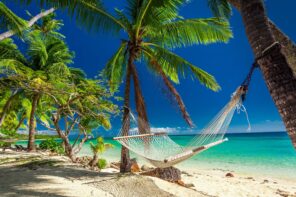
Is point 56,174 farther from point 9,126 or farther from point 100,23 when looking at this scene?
point 9,126

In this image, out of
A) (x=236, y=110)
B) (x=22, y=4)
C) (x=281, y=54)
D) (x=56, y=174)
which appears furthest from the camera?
(x=56, y=174)

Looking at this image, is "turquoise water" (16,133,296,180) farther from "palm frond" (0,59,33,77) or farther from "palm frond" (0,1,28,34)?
"palm frond" (0,1,28,34)

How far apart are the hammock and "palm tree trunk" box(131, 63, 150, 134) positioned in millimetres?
109

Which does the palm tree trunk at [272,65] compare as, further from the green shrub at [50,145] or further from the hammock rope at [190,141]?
the green shrub at [50,145]

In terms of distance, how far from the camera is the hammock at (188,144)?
7.43 ft

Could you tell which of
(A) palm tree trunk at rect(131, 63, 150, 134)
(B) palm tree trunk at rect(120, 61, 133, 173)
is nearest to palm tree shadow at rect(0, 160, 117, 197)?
(B) palm tree trunk at rect(120, 61, 133, 173)

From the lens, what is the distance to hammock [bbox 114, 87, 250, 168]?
2.26 metres

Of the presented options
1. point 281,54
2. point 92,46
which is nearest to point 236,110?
point 281,54

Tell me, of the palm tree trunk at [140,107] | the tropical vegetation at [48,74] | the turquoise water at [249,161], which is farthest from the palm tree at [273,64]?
the turquoise water at [249,161]

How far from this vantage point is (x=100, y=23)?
4.01 meters

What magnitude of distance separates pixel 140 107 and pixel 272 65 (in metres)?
2.52

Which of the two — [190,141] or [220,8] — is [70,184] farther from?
[220,8]

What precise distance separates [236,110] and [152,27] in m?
A: 2.35

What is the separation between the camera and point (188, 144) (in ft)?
9.32
